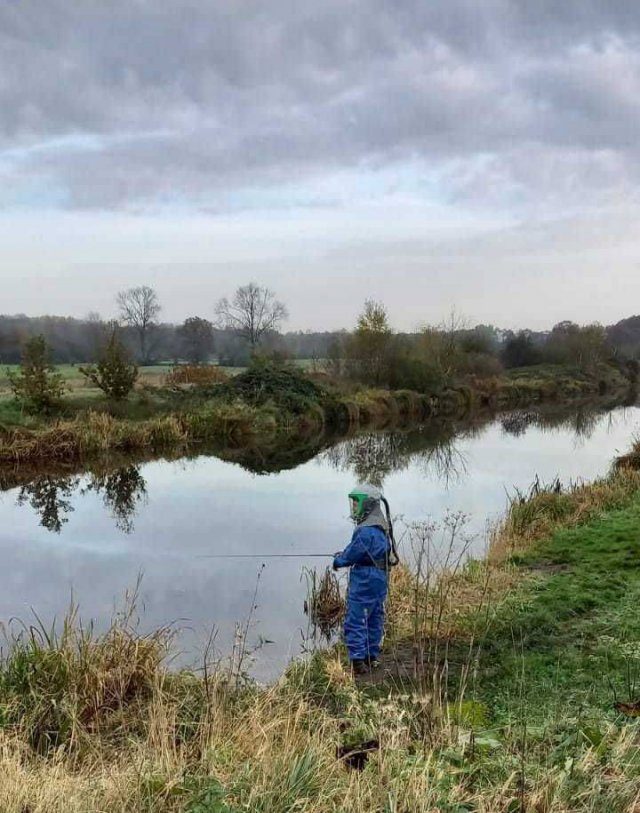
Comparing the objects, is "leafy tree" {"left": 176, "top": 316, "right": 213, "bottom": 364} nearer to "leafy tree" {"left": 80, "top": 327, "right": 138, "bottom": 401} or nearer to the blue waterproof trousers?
"leafy tree" {"left": 80, "top": 327, "right": 138, "bottom": 401}

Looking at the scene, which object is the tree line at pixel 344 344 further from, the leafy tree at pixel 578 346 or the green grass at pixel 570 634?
the green grass at pixel 570 634

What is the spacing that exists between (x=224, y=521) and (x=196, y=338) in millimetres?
50566

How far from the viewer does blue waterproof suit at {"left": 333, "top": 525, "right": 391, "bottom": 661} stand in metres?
5.57

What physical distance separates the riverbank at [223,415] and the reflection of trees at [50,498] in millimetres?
2110

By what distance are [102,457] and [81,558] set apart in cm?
902

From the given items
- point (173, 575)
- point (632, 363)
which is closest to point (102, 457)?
point (173, 575)

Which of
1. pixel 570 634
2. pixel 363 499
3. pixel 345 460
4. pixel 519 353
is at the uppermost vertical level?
pixel 519 353

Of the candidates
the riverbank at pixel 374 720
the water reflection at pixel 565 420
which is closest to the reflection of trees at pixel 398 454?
the water reflection at pixel 565 420

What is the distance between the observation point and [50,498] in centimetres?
1480

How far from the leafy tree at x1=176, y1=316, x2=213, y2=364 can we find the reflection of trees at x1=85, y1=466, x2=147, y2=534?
4392 centimetres

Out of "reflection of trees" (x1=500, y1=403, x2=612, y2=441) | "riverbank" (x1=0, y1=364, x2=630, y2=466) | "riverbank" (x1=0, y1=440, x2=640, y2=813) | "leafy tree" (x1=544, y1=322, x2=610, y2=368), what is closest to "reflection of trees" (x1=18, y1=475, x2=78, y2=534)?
"riverbank" (x1=0, y1=364, x2=630, y2=466)

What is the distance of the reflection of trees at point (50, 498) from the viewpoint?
13.0 meters

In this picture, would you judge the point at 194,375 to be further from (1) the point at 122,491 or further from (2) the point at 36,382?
(1) the point at 122,491

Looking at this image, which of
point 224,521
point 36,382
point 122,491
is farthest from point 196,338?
point 224,521
